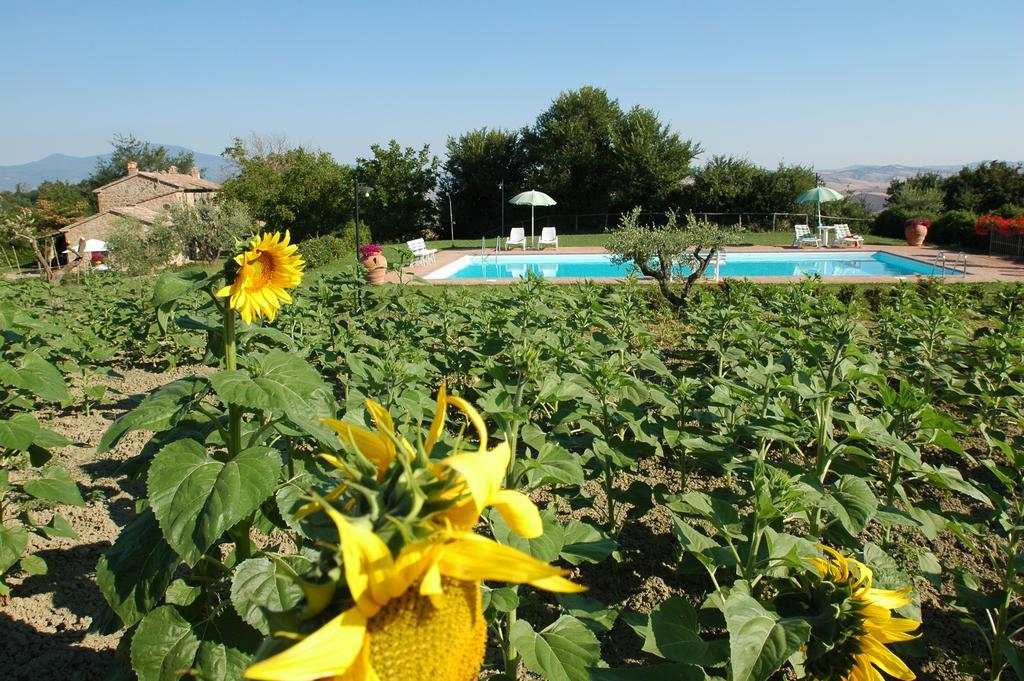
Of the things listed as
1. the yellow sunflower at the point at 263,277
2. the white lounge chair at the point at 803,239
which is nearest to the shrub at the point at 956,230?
the white lounge chair at the point at 803,239

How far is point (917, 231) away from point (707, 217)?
7.80 m

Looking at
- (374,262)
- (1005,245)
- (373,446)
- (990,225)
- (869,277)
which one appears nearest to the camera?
(373,446)

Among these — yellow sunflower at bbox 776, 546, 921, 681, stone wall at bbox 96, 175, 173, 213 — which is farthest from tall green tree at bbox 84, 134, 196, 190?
yellow sunflower at bbox 776, 546, 921, 681

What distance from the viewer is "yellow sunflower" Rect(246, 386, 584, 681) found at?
20.1 inches

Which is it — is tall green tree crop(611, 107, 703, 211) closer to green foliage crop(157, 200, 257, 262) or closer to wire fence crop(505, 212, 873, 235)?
wire fence crop(505, 212, 873, 235)

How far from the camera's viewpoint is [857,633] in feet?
4.93

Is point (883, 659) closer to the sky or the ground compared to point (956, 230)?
closer to the ground

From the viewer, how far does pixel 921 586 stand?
323 cm

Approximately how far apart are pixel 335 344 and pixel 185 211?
1951 centimetres

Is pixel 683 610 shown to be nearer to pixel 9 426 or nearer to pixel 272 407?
pixel 272 407

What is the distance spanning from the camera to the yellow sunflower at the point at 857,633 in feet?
4.84

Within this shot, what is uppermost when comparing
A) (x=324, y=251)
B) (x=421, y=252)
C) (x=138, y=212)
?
(x=138, y=212)

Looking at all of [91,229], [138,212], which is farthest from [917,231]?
[91,229]

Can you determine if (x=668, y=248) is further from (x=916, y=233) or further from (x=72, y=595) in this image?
(x=916, y=233)
